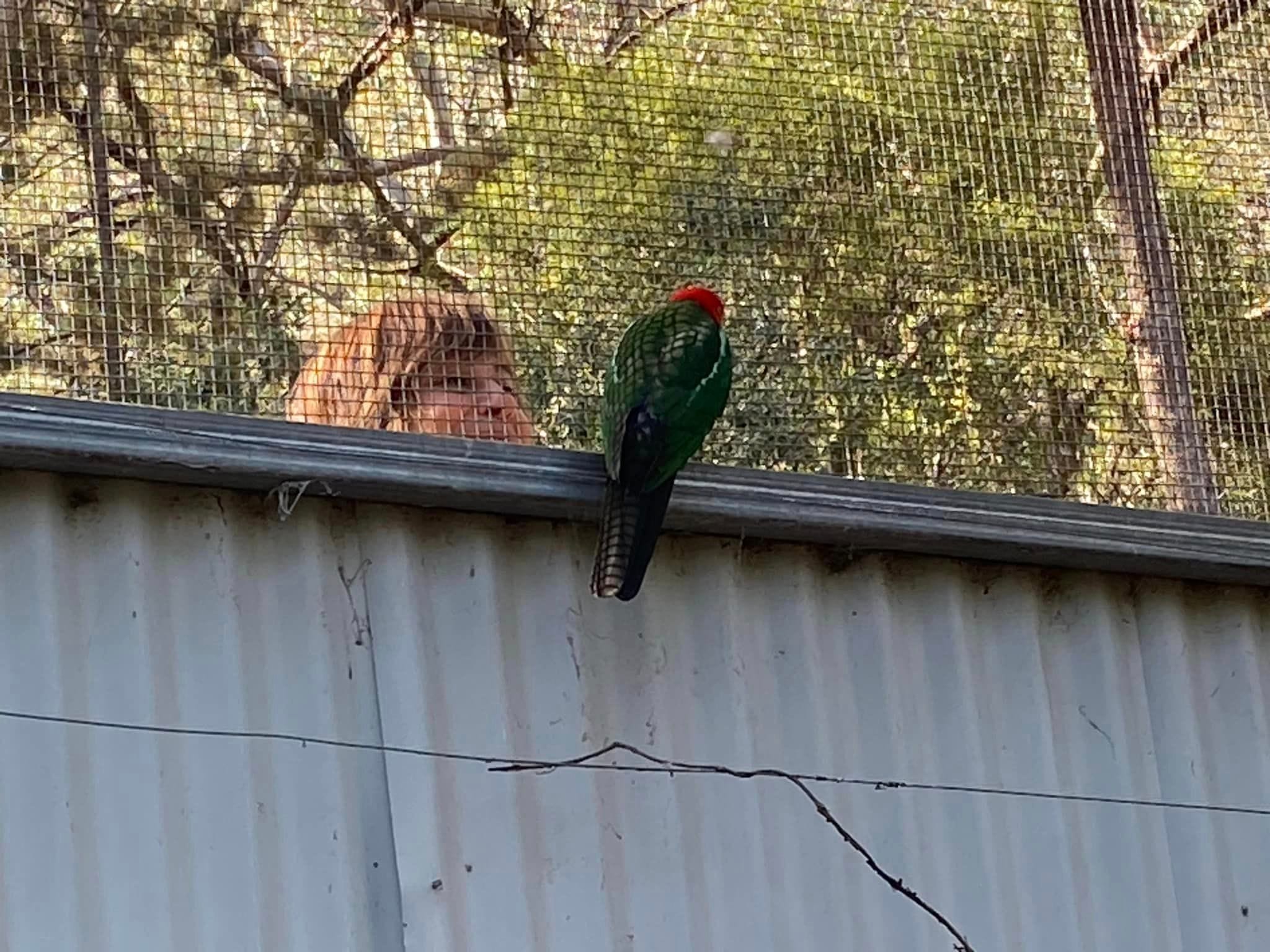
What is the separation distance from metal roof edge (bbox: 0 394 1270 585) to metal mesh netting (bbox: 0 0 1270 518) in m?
0.07

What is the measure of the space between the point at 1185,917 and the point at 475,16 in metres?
1.50

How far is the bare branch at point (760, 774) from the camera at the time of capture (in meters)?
2.11

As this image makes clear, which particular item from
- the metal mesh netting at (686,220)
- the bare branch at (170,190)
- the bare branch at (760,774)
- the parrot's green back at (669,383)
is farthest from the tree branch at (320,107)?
the bare branch at (760,774)

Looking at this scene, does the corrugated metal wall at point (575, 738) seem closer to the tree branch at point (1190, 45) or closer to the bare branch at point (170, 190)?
the bare branch at point (170, 190)

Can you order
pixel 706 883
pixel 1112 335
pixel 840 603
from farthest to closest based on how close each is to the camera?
pixel 1112 335
pixel 840 603
pixel 706 883

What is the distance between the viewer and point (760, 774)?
2100 mm

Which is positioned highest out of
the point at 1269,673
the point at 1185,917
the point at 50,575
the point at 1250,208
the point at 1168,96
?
the point at 1168,96

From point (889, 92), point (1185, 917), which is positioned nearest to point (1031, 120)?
point (889, 92)

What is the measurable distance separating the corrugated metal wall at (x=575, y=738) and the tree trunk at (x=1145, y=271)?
188mm

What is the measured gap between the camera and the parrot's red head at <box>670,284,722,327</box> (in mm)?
2377

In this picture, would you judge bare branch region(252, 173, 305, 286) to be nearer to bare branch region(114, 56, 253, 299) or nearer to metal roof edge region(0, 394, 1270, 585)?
bare branch region(114, 56, 253, 299)

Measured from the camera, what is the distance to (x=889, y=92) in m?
2.59

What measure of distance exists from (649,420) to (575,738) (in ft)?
1.25

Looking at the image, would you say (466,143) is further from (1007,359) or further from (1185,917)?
(1185,917)
